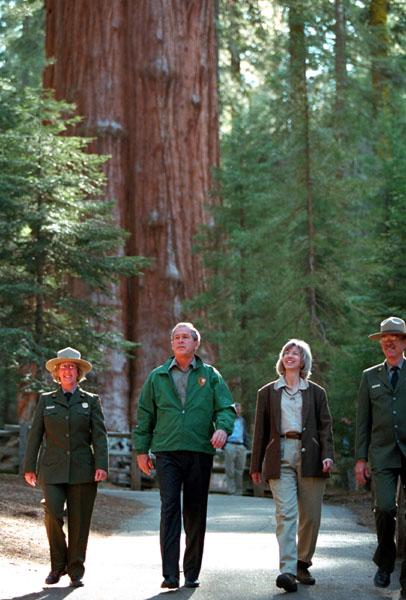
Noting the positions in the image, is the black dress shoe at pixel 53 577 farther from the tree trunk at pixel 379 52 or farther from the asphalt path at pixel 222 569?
the tree trunk at pixel 379 52

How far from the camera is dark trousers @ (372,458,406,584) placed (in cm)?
714

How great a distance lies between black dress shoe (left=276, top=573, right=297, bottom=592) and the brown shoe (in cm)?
35

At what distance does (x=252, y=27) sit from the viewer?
92.4 feet

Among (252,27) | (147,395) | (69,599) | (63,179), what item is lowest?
(69,599)

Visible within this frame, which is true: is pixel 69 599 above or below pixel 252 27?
below

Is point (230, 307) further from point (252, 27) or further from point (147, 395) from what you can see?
point (147, 395)

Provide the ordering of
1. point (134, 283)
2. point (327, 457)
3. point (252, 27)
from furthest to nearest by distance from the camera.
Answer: point (252, 27), point (134, 283), point (327, 457)

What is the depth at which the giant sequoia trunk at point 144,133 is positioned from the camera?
2061 cm

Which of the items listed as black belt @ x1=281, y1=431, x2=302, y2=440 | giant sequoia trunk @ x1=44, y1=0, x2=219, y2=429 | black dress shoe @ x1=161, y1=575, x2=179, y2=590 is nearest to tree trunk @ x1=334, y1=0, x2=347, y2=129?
giant sequoia trunk @ x1=44, y1=0, x2=219, y2=429

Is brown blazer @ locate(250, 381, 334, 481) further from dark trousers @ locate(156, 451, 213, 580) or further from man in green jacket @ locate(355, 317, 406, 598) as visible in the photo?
dark trousers @ locate(156, 451, 213, 580)

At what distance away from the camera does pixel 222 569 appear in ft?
26.7

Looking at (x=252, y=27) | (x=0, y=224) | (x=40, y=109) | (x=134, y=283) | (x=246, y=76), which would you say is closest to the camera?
(x=0, y=224)

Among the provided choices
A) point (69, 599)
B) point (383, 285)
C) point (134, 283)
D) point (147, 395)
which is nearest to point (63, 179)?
point (383, 285)

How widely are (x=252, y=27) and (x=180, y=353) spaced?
73.1ft
